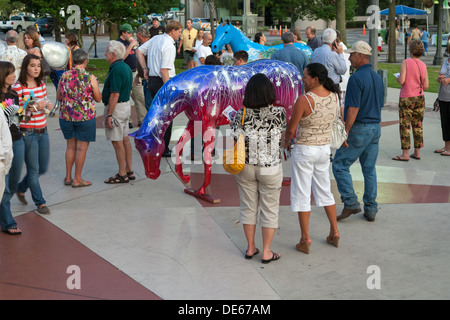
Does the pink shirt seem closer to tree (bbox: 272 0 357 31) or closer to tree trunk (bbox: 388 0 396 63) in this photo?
tree trunk (bbox: 388 0 396 63)

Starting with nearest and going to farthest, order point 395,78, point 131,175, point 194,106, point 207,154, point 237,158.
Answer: point 237,158, point 194,106, point 207,154, point 131,175, point 395,78

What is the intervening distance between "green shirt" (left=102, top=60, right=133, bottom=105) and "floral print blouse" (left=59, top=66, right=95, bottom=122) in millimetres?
378

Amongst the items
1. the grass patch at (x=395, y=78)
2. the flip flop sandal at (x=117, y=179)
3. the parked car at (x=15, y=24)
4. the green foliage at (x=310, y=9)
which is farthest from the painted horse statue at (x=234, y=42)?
the parked car at (x=15, y=24)

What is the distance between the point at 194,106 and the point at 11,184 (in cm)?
226

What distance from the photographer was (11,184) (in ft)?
20.8

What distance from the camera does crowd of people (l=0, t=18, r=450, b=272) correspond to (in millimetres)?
5348

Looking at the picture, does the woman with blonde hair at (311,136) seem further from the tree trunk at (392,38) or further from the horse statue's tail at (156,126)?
the tree trunk at (392,38)

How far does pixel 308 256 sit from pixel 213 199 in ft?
6.17

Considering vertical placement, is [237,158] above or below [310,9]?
below

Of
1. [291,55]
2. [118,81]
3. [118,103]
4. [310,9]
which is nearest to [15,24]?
[310,9]

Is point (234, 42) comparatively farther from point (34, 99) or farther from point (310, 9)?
point (310, 9)

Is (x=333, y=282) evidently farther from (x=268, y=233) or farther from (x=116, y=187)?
(x=116, y=187)

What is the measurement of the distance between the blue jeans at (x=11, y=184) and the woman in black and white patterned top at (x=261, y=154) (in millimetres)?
2353

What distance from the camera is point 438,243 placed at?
5945 millimetres
